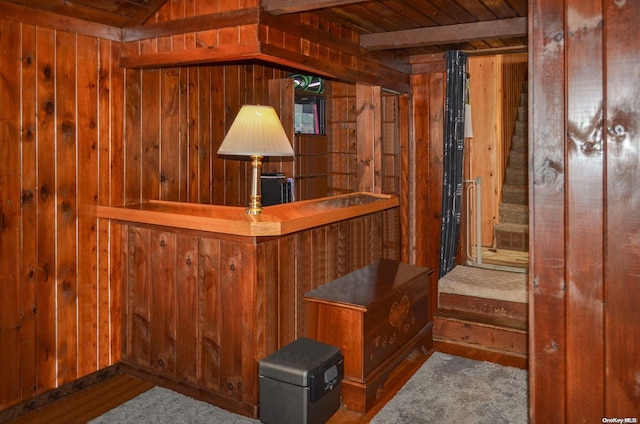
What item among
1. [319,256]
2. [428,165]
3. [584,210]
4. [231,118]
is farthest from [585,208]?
[428,165]

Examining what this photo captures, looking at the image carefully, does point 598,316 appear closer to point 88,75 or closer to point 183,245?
point 183,245

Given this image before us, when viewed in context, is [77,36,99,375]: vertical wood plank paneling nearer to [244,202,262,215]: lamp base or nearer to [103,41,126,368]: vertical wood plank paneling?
[103,41,126,368]: vertical wood plank paneling

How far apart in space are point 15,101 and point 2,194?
473mm

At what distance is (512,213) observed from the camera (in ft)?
20.5

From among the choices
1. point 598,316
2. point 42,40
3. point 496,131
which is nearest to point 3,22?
point 42,40

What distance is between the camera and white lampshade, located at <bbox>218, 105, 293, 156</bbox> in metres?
2.77

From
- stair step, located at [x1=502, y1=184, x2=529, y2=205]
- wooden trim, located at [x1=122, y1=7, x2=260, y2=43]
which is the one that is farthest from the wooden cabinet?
stair step, located at [x1=502, y1=184, x2=529, y2=205]

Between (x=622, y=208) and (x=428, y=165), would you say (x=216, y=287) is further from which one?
(x=428, y=165)

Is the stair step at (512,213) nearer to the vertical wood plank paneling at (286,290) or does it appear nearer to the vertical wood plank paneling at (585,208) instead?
the vertical wood plank paneling at (286,290)

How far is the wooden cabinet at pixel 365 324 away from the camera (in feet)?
9.55

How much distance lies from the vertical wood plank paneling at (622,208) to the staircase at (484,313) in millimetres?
2297

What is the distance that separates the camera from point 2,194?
2705 mm

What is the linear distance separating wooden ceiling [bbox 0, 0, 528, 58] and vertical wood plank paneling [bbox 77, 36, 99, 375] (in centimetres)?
22

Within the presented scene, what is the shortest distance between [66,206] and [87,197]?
140 mm
